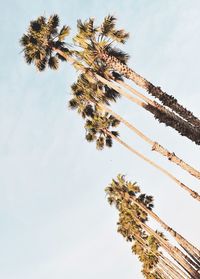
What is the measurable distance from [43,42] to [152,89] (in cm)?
811

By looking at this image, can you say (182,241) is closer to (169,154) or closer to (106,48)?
(169,154)

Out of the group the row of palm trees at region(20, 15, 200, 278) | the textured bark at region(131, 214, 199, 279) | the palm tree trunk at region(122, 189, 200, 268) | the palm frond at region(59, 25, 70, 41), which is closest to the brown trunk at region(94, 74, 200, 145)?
the row of palm trees at region(20, 15, 200, 278)

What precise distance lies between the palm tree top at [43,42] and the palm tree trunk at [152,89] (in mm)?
3890

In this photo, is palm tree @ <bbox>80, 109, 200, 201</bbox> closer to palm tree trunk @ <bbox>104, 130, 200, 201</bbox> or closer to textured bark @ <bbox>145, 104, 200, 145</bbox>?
palm tree trunk @ <bbox>104, 130, 200, 201</bbox>

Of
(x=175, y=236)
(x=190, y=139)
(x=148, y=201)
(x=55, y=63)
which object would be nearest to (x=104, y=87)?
(x=55, y=63)

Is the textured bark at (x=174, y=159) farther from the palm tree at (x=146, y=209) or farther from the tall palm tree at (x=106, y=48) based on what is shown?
the palm tree at (x=146, y=209)

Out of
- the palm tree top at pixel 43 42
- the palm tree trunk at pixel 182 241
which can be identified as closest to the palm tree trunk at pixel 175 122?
the palm tree top at pixel 43 42

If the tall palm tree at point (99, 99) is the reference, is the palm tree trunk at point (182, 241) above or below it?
below

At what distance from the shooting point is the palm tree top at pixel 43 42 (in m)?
22.2

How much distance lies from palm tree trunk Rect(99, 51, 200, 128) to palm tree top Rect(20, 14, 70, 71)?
3890mm

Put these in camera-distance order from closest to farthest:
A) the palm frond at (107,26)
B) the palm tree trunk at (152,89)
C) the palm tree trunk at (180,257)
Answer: the palm tree trunk at (152,89) < the palm frond at (107,26) < the palm tree trunk at (180,257)

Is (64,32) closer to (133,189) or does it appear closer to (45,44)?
(45,44)

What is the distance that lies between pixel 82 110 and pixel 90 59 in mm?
8974

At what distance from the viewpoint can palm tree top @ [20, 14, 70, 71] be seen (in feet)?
72.9
